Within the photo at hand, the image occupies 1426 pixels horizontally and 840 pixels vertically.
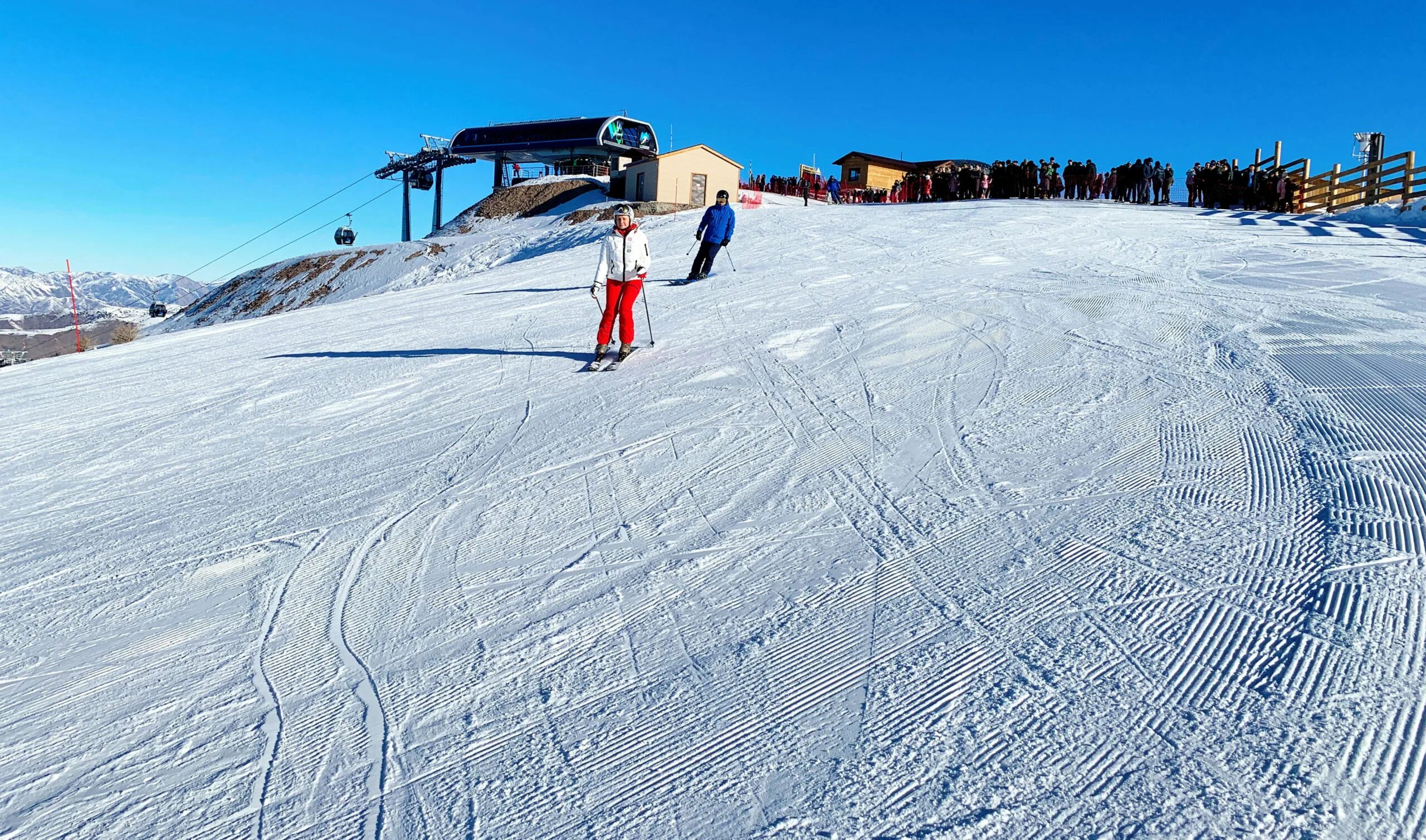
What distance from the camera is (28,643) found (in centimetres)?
350

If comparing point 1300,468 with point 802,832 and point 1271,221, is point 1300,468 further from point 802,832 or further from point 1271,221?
point 1271,221

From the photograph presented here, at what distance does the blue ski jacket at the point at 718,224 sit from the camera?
12359mm

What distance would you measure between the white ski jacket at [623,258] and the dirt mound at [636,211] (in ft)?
92.1

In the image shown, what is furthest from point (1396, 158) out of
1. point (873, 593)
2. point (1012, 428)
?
point (873, 593)

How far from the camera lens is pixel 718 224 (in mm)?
12430

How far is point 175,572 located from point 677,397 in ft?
12.3

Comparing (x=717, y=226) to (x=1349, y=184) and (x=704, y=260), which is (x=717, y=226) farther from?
(x=1349, y=184)

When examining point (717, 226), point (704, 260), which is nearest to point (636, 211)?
point (704, 260)

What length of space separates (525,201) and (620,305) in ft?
142

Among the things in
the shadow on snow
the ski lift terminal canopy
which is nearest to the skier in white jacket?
the shadow on snow

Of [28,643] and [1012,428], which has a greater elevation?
[1012,428]

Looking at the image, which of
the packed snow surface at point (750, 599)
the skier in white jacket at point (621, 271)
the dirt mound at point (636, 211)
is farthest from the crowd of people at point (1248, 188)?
the skier in white jacket at point (621, 271)

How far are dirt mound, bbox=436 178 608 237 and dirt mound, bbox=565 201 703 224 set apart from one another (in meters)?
7.68

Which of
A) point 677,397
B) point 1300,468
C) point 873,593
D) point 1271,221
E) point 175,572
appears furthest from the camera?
point 1271,221
